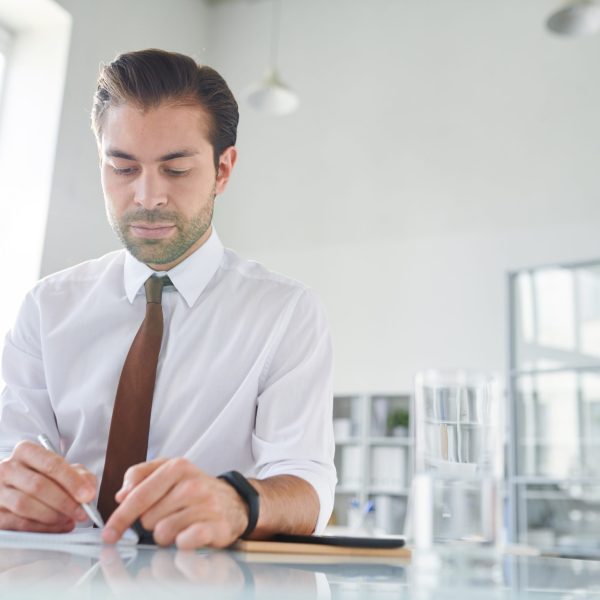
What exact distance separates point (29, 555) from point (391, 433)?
6.33m

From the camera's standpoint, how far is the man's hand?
76cm

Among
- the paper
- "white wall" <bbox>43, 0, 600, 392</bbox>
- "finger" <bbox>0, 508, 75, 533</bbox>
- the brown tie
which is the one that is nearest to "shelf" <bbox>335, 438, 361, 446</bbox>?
"white wall" <bbox>43, 0, 600, 392</bbox>

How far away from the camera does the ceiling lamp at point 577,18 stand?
4.56m

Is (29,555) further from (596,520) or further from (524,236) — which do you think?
(524,236)

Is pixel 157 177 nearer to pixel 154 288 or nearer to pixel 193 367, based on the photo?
pixel 154 288

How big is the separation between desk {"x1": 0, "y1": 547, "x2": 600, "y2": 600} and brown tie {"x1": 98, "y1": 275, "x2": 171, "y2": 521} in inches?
17.9

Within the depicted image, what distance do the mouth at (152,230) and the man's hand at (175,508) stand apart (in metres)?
0.64

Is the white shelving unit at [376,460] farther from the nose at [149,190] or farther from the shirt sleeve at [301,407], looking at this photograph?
the nose at [149,190]

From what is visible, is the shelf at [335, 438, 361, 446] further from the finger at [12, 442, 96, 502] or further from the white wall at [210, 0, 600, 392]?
the finger at [12, 442, 96, 502]

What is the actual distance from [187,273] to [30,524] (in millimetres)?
617

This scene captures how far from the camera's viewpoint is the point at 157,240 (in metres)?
1.41

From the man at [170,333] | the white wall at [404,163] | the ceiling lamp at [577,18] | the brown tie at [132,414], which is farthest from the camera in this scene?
the white wall at [404,163]

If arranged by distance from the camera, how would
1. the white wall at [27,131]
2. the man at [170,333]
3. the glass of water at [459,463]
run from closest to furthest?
the glass of water at [459,463]
the man at [170,333]
the white wall at [27,131]

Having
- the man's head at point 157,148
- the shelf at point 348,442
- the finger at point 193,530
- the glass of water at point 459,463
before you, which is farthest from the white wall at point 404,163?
the glass of water at point 459,463
